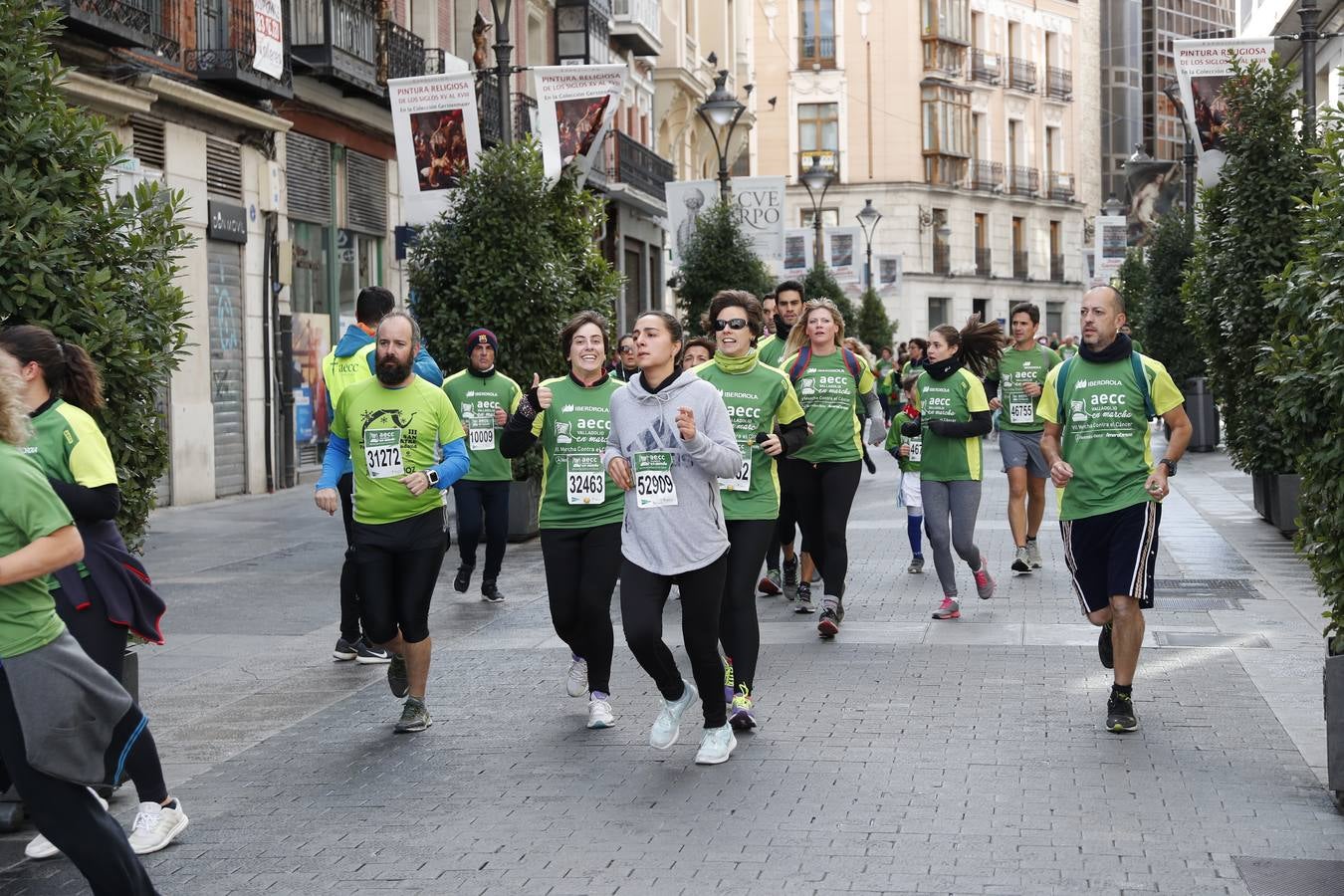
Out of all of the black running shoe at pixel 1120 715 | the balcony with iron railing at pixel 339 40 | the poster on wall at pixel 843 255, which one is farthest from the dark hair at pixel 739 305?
the poster on wall at pixel 843 255

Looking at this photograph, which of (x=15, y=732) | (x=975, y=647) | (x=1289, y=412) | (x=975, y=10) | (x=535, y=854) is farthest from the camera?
(x=975, y=10)

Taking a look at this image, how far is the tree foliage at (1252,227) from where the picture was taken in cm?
1571

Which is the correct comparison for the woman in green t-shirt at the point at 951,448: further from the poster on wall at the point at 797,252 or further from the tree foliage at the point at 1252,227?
the poster on wall at the point at 797,252

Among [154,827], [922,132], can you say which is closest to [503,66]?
[154,827]

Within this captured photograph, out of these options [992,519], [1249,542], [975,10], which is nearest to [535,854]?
[1249,542]

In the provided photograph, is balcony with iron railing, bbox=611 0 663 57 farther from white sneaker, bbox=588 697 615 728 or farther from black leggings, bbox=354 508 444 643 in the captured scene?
white sneaker, bbox=588 697 615 728

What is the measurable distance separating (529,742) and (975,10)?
229ft

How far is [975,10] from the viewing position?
73625 mm

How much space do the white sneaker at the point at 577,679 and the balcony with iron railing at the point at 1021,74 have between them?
69.8m

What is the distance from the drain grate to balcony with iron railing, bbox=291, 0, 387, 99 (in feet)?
64.6

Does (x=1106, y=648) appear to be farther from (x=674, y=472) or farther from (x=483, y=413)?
(x=483, y=413)

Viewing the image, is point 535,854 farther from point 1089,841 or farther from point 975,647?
point 975,647

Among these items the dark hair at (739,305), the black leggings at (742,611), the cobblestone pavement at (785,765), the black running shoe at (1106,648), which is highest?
the dark hair at (739,305)

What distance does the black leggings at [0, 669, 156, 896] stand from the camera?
473 cm
